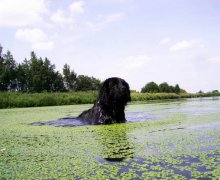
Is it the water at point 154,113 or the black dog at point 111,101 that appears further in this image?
the water at point 154,113

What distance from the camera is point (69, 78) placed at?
215ft

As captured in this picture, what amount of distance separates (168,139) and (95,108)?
418 centimetres

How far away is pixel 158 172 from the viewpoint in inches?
150

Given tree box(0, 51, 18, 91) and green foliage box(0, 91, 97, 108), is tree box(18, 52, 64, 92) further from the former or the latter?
green foliage box(0, 91, 97, 108)

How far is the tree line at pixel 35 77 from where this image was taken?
5678cm

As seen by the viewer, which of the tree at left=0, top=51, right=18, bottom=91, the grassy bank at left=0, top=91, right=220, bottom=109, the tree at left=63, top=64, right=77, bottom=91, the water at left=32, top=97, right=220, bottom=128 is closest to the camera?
the water at left=32, top=97, right=220, bottom=128

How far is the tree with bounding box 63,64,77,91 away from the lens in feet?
215

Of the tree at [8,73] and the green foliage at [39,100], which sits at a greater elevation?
the tree at [8,73]

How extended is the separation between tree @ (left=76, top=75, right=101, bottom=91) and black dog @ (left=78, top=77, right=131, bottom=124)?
5695 centimetres

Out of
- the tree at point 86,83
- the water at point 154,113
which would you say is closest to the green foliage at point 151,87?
the tree at point 86,83

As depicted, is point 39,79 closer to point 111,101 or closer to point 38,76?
point 38,76

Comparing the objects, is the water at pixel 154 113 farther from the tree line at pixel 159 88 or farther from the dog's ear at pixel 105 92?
the tree line at pixel 159 88

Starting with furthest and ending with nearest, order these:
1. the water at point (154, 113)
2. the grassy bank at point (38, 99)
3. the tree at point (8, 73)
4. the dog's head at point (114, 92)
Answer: the tree at point (8, 73)
the grassy bank at point (38, 99)
the water at point (154, 113)
the dog's head at point (114, 92)

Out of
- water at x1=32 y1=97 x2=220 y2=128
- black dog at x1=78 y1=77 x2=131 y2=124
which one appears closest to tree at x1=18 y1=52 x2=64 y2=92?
water at x1=32 y1=97 x2=220 y2=128
